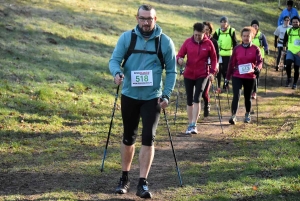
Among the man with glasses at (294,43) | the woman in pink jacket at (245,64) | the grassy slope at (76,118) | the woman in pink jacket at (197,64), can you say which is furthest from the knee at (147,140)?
the man with glasses at (294,43)

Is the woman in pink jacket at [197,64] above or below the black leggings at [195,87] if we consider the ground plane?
above

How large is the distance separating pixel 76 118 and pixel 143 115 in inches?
→ 231

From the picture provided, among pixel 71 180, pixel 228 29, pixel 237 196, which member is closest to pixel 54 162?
pixel 71 180

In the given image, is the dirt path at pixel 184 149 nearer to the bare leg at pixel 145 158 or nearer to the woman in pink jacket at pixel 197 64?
the bare leg at pixel 145 158

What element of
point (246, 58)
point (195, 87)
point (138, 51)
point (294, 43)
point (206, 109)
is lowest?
point (206, 109)

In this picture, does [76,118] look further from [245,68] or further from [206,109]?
[245,68]

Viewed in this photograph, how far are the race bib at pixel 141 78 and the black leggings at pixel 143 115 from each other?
0.25m

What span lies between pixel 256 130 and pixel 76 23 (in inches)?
429

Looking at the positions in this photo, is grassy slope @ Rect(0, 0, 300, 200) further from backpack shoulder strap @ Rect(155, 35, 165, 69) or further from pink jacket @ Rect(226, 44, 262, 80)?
backpack shoulder strap @ Rect(155, 35, 165, 69)

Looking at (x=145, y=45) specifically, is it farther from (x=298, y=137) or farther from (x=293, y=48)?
(x=293, y=48)

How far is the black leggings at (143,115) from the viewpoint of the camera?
24.8 feet

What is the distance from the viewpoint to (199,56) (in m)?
12.2

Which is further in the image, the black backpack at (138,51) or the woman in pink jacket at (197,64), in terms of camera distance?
the woman in pink jacket at (197,64)

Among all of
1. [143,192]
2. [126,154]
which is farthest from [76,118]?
[143,192]
